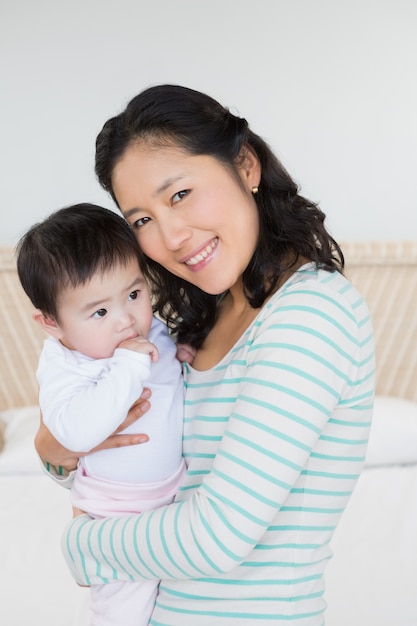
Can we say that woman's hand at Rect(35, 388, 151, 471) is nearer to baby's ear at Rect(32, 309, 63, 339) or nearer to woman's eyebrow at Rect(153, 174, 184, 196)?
baby's ear at Rect(32, 309, 63, 339)

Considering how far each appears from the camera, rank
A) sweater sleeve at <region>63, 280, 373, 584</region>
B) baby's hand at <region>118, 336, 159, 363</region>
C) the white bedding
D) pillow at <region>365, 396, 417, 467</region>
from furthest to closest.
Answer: pillow at <region>365, 396, 417, 467</region> < the white bedding < baby's hand at <region>118, 336, 159, 363</region> < sweater sleeve at <region>63, 280, 373, 584</region>

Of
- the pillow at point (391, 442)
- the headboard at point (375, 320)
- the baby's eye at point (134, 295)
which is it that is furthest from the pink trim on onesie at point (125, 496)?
the headboard at point (375, 320)

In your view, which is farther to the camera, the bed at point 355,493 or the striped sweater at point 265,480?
the bed at point 355,493

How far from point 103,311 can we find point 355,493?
1268 millimetres

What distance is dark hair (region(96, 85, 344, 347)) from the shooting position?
3.99 ft

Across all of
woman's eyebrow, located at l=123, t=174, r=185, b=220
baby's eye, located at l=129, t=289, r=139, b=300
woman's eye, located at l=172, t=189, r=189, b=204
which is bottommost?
baby's eye, located at l=129, t=289, r=139, b=300

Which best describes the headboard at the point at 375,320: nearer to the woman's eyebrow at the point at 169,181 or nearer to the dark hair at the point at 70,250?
the dark hair at the point at 70,250

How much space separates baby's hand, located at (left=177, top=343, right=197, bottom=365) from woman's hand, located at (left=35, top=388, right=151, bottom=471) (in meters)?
0.09

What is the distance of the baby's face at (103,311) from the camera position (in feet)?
4.29

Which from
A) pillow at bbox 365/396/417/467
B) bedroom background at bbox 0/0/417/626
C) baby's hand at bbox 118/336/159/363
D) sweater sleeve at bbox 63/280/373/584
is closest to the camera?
sweater sleeve at bbox 63/280/373/584

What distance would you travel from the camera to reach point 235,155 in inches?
49.9

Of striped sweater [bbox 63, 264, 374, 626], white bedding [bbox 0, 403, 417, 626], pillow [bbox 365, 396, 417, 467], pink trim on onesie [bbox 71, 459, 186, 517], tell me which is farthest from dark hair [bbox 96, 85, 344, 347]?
pillow [bbox 365, 396, 417, 467]

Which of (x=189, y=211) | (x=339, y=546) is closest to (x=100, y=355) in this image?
(x=189, y=211)

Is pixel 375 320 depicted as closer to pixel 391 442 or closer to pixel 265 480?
pixel 391 442
